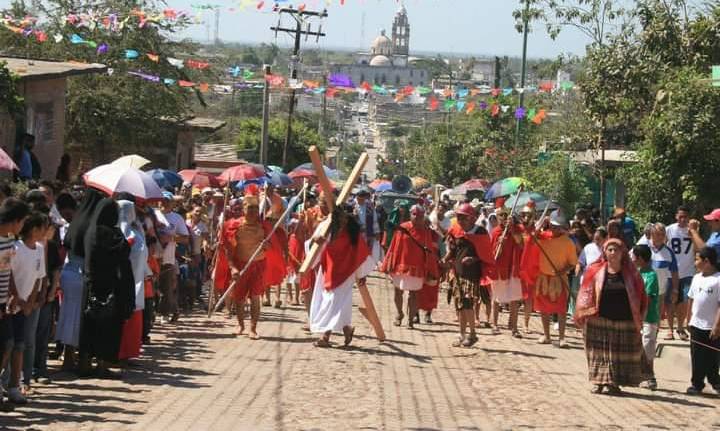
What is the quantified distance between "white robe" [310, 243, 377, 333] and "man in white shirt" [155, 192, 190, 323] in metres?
1.92

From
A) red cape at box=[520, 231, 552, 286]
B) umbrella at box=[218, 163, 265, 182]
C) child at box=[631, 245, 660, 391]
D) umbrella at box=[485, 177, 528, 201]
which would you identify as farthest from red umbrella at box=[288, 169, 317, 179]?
child at box=[631, 245, 660, 391]

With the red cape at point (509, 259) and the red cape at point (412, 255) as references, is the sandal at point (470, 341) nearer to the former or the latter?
the red cape at point (509, 259)

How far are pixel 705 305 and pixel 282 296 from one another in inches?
438

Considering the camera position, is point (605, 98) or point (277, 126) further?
point (277, 126)

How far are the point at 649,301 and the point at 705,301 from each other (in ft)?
1.77

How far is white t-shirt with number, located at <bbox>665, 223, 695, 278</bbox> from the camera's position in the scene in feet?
59.0

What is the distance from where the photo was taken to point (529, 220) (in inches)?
727

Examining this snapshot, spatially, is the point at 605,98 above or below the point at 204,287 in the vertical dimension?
above

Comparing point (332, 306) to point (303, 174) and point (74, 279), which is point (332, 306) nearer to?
point (74, 279)

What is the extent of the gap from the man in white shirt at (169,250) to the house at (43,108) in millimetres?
5618

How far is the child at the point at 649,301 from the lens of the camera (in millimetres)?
13742

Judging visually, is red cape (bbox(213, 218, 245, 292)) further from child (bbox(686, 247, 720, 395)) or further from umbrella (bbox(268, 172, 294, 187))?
umbrella (bbox(268, 172, 294, 187))

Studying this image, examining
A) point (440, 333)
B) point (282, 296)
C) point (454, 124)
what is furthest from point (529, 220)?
point (454, 124)

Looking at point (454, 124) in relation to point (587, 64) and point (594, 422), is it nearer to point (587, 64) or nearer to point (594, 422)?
point (587, 64)
